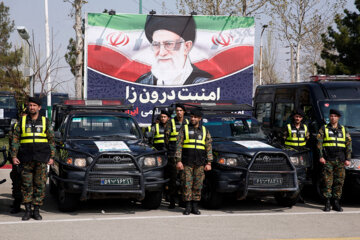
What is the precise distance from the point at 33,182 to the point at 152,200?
200 centimetres

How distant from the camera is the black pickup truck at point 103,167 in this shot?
8.87 metres

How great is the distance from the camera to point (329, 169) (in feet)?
32.2

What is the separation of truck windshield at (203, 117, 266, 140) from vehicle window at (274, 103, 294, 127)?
2000 mm

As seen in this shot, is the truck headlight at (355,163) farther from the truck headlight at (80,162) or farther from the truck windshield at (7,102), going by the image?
the truck windshield at (7,102)

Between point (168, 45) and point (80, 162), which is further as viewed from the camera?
point (168, 45)

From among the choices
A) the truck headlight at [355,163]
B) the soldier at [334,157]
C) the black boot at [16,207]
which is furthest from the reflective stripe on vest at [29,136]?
the truck headlight at [355,163]

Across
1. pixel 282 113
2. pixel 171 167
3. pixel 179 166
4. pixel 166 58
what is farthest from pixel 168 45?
pixel 179 166

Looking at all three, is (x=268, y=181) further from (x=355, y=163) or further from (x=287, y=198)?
(x=355, y=163)

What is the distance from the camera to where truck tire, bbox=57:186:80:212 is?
362 inches

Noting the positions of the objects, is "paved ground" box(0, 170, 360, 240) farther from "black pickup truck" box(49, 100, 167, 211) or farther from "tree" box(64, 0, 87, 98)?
"tree" box(64, 0, 87, 98)

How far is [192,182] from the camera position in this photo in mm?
9453

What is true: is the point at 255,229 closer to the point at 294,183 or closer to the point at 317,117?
the point at 294,183

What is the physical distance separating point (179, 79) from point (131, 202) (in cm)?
778

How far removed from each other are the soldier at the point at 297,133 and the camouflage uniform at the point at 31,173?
4609mm
